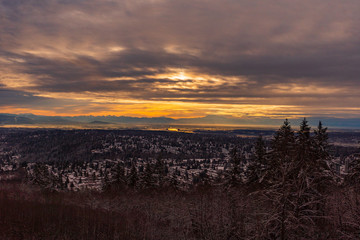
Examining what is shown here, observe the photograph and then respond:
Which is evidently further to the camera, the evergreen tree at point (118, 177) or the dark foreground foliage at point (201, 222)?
the evergreen tree at point (118, 177)

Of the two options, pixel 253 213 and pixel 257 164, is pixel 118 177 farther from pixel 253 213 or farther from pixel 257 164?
pixel 253 213

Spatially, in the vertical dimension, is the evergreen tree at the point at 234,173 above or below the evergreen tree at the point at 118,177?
above

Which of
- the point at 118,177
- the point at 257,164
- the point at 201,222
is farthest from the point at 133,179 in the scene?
the point at 201,222

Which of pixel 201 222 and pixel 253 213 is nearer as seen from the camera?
pixel 253 213

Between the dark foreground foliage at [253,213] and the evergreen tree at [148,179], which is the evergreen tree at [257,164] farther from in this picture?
the evergreen tree at [148,179]

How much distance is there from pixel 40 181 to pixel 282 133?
4554 centimetres

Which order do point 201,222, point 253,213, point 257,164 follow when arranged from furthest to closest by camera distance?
point 257,164, point 201,222, point 253,213

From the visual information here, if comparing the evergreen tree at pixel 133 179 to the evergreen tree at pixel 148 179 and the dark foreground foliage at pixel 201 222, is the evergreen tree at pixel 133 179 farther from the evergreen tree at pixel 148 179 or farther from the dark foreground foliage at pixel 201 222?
the dark foreground foliage at pixel 201 222

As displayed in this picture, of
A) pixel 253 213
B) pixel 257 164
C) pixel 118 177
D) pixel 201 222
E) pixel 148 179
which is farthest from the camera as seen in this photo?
pixel 118 177

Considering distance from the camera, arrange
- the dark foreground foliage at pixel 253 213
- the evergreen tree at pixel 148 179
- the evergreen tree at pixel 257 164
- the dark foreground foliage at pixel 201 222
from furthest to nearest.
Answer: the evergreen tree at pixel 148 179 → the evergreen tree at pixel 257 164 → the dark foreground foliage at pixel 201 222 → the dark foreground foliage at pixel 253 213

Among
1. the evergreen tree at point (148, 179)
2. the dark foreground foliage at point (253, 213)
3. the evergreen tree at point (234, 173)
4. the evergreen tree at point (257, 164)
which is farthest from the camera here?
the evergreen tree at point (148, 179)

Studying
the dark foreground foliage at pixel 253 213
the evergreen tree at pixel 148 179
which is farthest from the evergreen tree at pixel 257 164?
the evergreen tree at pixel 148 179

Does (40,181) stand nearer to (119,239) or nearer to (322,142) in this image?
(119,239)

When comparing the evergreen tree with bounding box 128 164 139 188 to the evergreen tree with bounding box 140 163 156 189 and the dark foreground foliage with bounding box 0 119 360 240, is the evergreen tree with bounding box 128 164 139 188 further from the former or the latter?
the dark foreground foliage with bounding box 0 119 360 240
